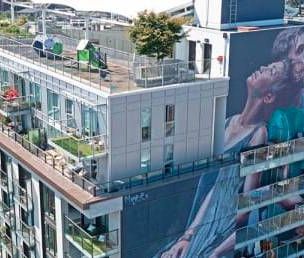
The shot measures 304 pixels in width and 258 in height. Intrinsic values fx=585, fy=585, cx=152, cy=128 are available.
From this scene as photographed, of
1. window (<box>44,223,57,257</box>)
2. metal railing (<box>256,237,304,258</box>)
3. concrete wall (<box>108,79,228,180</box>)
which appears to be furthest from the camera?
metal railing (<box>256,237,304,258</box>)

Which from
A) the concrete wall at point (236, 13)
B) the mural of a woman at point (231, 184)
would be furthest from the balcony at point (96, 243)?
the concrete wall at point (236, 13)

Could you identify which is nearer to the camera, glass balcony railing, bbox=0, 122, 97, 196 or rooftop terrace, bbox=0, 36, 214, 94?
glass balcony railing, bbox=0, 122, 97, 196

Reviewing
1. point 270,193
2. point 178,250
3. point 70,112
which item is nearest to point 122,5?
point 70,112

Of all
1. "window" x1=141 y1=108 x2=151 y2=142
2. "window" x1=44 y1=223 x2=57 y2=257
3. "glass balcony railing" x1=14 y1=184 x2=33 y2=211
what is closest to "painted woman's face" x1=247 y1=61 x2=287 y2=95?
"window" x1=141 y1=108 x2=151 y2=142

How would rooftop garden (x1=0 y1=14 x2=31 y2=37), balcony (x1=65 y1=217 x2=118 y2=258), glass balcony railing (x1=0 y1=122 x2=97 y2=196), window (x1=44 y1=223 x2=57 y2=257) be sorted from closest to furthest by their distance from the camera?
balcony (x1=65 y1=217 x2=118 y2=258)
glass balcony railing (x1=0 y1=122 x2=97 y2=196)
window (x1=44 y1=223 x2=57 y2=257)
rooftop garden (x1=0 y1=14 x2=31 y2=37)

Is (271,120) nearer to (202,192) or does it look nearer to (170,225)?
(202,192)

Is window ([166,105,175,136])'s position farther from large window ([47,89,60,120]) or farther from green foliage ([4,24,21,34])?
green foliage ([4,24,21,34])

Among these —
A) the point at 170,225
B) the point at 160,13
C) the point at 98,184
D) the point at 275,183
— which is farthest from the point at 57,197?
the point at 275,183

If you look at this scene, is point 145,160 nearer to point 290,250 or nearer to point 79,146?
point 79,146
